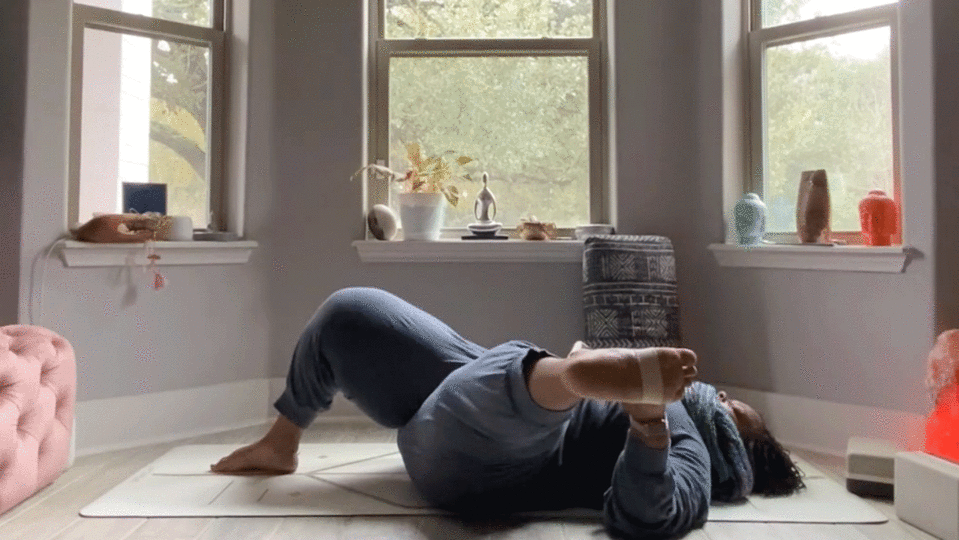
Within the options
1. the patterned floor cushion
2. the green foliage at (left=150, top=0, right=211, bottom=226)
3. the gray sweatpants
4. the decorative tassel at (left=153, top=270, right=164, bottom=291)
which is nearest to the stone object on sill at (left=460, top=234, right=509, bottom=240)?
the patterned floor cushion

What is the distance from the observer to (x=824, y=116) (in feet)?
10.4

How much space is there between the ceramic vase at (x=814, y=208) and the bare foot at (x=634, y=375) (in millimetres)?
1906

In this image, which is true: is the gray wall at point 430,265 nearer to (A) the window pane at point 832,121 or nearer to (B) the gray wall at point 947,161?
(A) the window pane at point 832,121

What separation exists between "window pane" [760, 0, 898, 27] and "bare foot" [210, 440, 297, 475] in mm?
2745

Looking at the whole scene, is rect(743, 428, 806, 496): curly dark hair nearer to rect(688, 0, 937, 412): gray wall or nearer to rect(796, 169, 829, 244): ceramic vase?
rect(688, 0, 937, 412): gray wall

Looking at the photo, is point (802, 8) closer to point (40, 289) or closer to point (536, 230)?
point (536, 230)

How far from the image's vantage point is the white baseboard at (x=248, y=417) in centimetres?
281

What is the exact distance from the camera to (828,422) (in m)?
2.94

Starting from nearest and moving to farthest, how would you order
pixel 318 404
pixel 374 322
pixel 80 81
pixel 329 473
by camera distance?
1. pixel 374 322
2. pixel 318 404
3. pixel 329 473
4. pixel 80 81

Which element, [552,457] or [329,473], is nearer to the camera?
[552,457]

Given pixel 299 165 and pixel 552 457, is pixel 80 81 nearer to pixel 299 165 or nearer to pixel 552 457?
pixel 299 165

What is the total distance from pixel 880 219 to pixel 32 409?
2.97m

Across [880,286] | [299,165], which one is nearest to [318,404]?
[299,165]

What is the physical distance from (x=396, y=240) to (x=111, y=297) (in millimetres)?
1219
